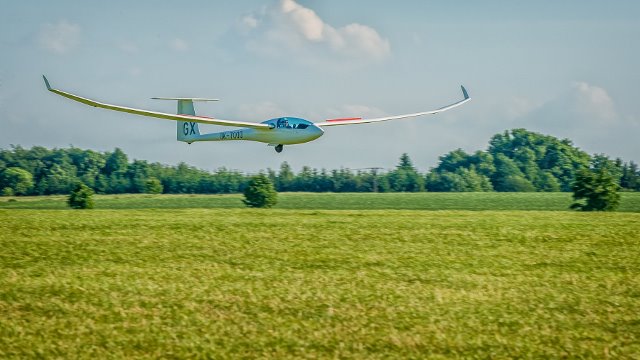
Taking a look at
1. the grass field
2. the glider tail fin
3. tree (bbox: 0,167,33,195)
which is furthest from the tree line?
the grass field

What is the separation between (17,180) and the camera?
74438 mm

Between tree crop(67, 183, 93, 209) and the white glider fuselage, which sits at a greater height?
the white glider fuselage

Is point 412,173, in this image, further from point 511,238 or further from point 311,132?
point 511,238

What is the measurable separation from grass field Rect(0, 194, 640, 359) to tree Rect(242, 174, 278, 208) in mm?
25409

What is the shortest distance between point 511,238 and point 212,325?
11.8 m

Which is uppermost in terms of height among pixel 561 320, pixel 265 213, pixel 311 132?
pixel 311 132

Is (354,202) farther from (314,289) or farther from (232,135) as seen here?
(314,289)

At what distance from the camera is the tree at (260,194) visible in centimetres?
5247

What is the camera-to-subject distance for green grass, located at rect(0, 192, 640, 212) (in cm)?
5569

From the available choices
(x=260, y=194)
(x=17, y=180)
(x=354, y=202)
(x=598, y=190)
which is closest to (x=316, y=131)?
(x=260, y=194)

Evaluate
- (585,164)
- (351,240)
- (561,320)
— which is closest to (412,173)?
(585,164)

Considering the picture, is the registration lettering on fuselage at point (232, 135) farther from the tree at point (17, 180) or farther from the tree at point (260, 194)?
the tree at point (17, 180)

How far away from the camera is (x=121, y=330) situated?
14555 millimetres

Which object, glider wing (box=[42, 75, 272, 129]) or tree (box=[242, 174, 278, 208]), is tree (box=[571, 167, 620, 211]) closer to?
tree (box=[242, 174, 278, 208])
